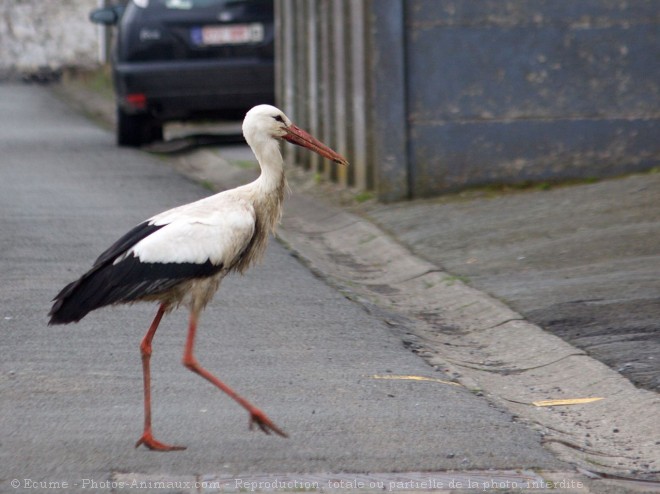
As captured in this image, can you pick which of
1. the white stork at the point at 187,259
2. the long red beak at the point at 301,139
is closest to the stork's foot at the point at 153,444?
the white stork at the point at 187,259

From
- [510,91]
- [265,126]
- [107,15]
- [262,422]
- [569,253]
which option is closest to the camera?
[262,422]

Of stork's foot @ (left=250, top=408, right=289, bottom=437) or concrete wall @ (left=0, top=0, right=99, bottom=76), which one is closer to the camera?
stork's foot @ (left=250, top=408, right=289, bottom=437)

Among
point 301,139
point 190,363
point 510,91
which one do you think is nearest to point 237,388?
point 190,363

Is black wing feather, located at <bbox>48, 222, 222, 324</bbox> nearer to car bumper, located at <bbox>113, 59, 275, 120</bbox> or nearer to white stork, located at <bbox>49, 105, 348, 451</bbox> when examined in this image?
white stork, located at <bbox>49, 105, 348, 451</bbox>

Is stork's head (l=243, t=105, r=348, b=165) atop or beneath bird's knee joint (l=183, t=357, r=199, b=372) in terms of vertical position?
atop

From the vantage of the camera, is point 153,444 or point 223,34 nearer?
point 153,444

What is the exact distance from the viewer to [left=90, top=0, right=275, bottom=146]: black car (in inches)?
637

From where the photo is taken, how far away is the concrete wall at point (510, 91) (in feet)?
39.9

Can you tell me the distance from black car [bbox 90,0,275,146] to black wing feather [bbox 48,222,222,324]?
10.3 m

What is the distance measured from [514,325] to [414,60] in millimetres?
4516

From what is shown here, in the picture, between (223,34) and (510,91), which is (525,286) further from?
(223,34)

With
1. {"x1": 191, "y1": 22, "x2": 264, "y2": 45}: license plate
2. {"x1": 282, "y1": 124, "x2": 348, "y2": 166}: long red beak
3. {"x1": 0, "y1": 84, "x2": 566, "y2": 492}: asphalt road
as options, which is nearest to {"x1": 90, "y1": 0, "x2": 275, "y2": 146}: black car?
{"x1": 191, "y1": 22, "x2": 264, "y2": 45}: license plate

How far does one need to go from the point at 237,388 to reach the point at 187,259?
2.88 ft

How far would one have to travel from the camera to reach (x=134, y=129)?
57.0 ft
